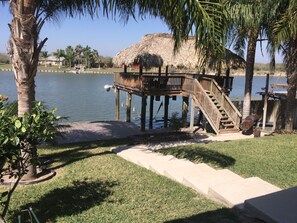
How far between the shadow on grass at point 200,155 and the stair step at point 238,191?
6.57 ft

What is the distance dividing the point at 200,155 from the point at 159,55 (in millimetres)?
8287

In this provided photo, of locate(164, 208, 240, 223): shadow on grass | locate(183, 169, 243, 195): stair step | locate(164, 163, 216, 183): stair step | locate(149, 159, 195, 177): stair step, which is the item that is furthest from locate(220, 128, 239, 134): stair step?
locate(164, 208, 240, 223): shadow on grass

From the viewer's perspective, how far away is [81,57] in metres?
103

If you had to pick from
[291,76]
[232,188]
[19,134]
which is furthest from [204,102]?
[19,134]

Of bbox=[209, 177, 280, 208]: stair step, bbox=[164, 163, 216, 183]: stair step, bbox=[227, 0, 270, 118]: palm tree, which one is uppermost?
bbox=[227, 0, 270, 118]: palm tree

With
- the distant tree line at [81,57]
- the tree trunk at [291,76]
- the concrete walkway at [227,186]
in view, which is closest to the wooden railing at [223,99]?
the tree trunk at [291,76]

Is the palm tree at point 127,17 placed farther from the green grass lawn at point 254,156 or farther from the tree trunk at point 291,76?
the tree trunk at point 291,76

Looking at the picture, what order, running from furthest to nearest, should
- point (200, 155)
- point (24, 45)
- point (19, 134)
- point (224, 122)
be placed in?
point (224, 122) < point (200, 155) < point (24, 45) < point (19, 134)

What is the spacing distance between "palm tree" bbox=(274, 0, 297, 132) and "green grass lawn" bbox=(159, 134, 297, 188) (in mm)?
2870

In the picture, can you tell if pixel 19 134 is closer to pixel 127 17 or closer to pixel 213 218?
pixel 213 218

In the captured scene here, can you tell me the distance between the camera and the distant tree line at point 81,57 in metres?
99.2

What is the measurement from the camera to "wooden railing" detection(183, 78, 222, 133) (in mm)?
13516

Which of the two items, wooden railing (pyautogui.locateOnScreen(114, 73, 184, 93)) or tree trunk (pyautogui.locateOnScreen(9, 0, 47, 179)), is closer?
tree trunk (pyautogui.locateOnScreen(9, 0, 47, 179))

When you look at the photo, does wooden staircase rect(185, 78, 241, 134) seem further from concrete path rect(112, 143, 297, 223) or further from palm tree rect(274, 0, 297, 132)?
concrete path rect(112, 143, 297, 223)
